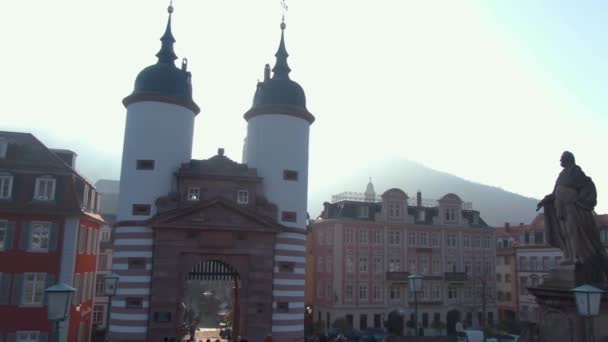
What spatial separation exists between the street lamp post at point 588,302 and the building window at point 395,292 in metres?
44.5

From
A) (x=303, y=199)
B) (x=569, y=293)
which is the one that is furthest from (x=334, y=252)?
(x=569, y=293)

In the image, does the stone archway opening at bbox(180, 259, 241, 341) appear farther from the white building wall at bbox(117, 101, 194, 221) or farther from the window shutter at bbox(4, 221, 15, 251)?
the window shutter at bbox(4, 221, 15, 251)

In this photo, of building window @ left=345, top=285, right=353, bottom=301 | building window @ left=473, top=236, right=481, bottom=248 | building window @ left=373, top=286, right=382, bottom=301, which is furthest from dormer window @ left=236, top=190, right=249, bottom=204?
building window @ left=473, top=236, right=481, bottom=248

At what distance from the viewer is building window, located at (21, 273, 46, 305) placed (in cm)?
2931

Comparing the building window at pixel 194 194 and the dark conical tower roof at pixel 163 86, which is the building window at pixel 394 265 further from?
the dark conical tower roof at pixel 163 86

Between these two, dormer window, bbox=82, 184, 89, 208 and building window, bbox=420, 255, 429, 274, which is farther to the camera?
building window, bbox=420, 255, 429, 274

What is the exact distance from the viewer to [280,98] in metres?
34.6

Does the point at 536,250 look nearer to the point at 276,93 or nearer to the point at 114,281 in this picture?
the point at 276,93

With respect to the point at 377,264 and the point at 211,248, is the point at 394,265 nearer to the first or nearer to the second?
the point at 377,264

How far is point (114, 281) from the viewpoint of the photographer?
772 inches

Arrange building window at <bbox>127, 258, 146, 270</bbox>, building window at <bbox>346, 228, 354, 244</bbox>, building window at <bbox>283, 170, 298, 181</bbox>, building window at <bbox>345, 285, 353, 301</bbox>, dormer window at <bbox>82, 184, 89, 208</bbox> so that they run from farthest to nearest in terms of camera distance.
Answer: building window at <bbox>346, 228, 354, 244</bbox> → building window at <bbox>345, 285, 353, 301</bbox> → building window at <bbox>283, 170, 298, 181</bbox> → dormer window at <bbox>82, 184, 89, 208</bbox> → building window at <bbox>127, 258, 146, 270</bbox>

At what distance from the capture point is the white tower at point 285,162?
105 feet

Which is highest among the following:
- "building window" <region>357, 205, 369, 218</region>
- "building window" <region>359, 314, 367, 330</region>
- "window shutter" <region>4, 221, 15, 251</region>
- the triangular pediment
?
"building window" <region>357, 205, 369, 218</region>

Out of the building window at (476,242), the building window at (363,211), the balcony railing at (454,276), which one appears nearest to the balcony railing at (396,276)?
the balcony railing at (454,276)
